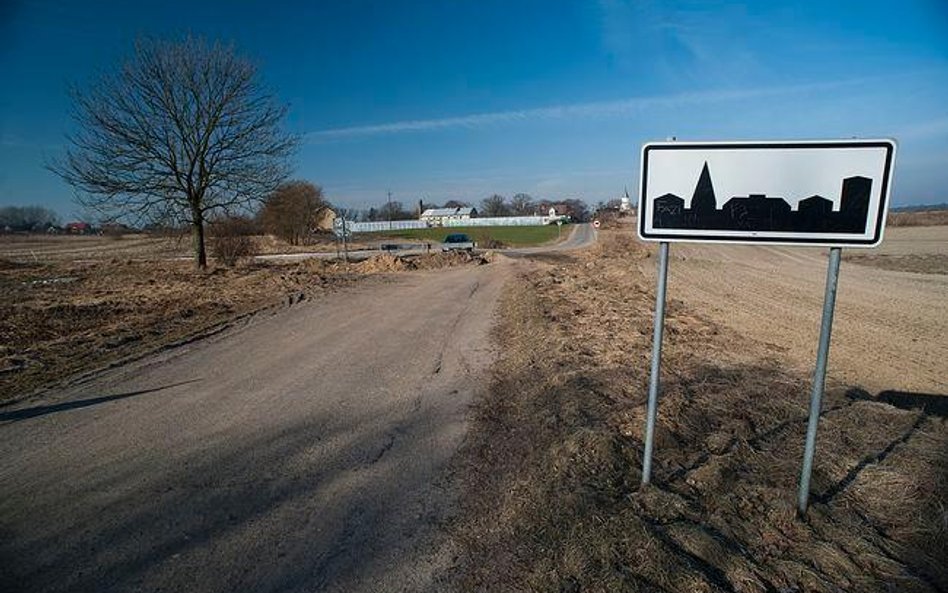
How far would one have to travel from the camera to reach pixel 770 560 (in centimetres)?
254

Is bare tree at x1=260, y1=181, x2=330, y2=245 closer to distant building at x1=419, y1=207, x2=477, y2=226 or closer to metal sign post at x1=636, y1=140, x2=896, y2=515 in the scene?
metal sign post at x1=636, y1=140, x2=896, y2=515

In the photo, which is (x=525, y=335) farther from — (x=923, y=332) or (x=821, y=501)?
(x=923, y=332)

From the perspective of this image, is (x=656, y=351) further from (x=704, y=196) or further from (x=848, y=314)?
(x=848, y=314)

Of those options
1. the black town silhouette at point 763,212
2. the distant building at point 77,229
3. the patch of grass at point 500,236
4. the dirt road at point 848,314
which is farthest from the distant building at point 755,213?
the distant building at point 77,229

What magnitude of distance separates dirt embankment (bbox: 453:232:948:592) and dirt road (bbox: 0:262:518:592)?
20.2 inches

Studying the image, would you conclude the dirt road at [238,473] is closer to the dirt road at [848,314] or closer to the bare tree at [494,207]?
the dirt road at [848,314]

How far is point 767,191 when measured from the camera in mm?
2758

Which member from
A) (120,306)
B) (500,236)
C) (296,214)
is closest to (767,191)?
(120,306)

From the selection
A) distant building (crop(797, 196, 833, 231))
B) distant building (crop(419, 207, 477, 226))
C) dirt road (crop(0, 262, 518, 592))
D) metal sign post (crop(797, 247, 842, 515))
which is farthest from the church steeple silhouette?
distant building (crop(419, 207, 477, 226))

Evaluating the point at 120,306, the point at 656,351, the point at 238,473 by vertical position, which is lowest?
the point at 120,306

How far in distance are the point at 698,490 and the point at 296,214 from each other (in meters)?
47.9

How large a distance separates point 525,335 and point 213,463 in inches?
212

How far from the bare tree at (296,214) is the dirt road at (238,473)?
40.8m

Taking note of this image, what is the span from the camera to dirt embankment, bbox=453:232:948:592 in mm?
2486
